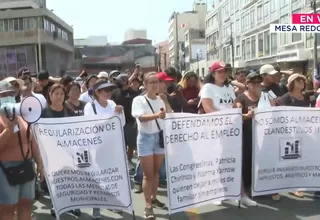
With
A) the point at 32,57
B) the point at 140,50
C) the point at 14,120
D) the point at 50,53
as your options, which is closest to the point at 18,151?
the point at 14,120

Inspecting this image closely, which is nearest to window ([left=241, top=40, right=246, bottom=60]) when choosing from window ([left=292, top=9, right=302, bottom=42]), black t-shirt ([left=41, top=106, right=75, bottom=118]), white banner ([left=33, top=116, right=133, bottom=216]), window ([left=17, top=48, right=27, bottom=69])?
window ([left=292, top=9, right=302, bottom=42])

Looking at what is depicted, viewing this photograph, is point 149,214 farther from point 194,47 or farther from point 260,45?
point 194,47

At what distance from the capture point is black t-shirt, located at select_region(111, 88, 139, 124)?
27.7 ft

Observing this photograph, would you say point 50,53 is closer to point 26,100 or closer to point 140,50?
point 140,50

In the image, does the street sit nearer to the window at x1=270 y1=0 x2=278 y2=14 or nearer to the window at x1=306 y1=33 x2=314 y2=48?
the window at x1=306 y1=33 x2=314 y2=48

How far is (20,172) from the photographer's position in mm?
4352

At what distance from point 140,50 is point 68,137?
121ft

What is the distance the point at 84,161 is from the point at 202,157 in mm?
1329

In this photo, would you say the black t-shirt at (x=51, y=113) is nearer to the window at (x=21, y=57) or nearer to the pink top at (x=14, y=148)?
the pink top at (x=14, y=148)

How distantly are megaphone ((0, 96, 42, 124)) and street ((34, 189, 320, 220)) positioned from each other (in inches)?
81.6

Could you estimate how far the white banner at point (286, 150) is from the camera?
585 cm

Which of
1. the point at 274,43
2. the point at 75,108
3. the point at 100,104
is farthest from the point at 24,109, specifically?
the point at 274,43

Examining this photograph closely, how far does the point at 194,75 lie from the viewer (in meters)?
8.16

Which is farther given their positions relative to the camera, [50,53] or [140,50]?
[50,53]
